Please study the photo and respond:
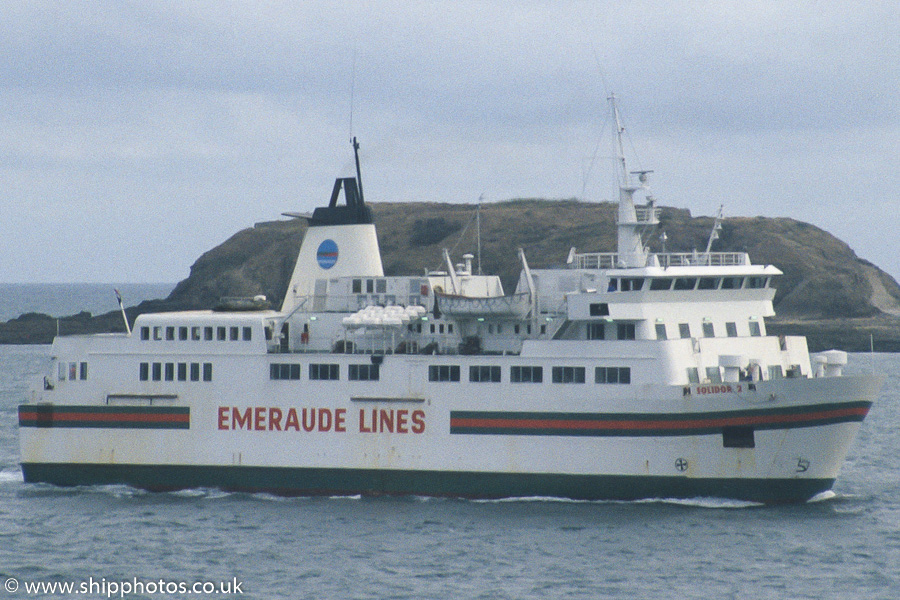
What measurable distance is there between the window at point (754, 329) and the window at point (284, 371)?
11.3 m

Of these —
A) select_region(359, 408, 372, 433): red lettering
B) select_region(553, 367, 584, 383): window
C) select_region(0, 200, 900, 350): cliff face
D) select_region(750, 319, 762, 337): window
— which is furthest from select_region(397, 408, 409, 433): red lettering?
select_region(0, 200, 900, 350): cliff face

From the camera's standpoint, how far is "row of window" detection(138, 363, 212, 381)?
103ft

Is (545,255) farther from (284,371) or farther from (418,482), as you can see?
(418,482)

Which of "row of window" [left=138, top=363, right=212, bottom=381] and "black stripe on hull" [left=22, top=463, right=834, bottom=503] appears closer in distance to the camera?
"black stripe on hull" [left=22, top=463, right=834, bottom=503]

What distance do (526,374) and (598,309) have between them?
2.29 metres

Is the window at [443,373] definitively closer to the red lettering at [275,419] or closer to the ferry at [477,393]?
→ the ferry at [477,393]

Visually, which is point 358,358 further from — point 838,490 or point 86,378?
Answer: point 838,490

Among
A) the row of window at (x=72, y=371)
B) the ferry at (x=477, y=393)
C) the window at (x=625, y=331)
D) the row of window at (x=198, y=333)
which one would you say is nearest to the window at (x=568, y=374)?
the ferry at (x=477, y=393)

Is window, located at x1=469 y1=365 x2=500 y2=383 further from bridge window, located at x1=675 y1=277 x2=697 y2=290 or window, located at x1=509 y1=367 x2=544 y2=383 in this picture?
bridge window, located at x1=675 y1=277 x2=697 y2=290

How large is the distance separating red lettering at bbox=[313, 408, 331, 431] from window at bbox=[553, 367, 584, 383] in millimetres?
5638

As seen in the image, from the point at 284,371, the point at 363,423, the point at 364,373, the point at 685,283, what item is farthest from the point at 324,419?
the point at 685,283

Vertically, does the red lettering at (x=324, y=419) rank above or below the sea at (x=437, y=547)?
above

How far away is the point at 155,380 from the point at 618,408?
11747mm

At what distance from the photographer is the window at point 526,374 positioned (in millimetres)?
29344
